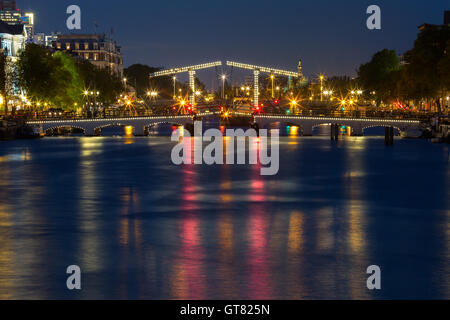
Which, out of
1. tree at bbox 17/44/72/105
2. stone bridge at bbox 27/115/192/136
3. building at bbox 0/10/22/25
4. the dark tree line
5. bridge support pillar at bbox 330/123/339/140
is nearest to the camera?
the dark tree line

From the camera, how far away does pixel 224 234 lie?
22031 millimetres

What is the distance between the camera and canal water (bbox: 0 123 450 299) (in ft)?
51.2

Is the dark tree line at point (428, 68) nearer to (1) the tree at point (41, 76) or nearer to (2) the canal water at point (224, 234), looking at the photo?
(2) the canal water at point (224, 234)

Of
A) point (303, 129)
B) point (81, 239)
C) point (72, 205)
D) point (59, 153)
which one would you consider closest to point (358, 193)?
point (72, 205)

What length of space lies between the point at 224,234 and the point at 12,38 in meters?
98.1

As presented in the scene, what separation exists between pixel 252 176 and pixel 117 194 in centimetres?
1115

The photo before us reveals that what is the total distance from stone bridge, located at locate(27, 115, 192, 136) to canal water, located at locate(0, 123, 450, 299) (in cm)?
5033

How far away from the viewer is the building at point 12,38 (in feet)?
356

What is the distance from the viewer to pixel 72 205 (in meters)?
29.5

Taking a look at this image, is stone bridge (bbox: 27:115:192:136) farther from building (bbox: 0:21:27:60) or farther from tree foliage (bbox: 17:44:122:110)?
building (bbox: 0:21:27:60)

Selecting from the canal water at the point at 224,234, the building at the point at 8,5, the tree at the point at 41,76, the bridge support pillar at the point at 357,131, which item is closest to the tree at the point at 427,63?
the bridge support pillar at the point at 357,131

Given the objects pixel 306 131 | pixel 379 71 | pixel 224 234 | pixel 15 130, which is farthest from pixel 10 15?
pixel 224 234

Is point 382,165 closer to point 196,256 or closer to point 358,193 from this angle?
point 358,193

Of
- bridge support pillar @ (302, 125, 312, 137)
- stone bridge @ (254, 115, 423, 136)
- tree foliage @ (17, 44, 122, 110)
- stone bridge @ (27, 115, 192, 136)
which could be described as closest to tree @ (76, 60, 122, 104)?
tree foliage @ (17, 44, 122, 110)
